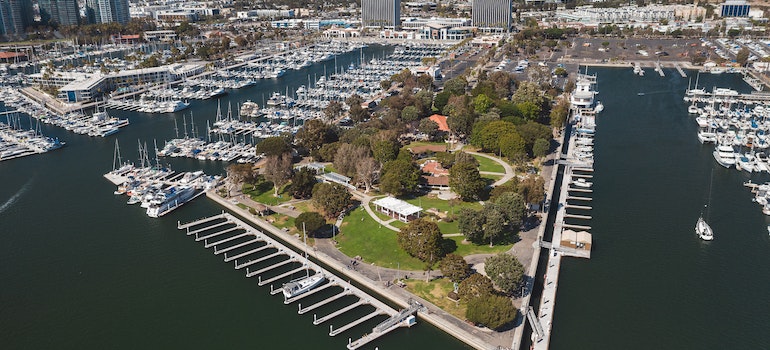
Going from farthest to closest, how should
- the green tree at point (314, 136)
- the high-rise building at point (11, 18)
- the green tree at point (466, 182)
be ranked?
the high-rise building at point (11, 18) → the green tree at point (314, 136) → the green tree at point (466, 182)

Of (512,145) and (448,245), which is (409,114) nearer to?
(512,145)

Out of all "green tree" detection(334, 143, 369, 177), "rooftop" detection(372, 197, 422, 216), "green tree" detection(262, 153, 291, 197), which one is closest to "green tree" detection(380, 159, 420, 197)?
"rooftop" detection(372, 197, 422, 216)

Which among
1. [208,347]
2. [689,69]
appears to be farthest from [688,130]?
[208,347]

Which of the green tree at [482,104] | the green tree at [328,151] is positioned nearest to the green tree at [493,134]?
the green tree at [482,104]

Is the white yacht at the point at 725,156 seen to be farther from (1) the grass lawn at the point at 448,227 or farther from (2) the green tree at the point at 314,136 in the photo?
(2) the green tree at the point at 314,136

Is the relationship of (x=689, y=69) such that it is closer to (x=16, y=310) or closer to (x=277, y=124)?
(x=277, y=124)

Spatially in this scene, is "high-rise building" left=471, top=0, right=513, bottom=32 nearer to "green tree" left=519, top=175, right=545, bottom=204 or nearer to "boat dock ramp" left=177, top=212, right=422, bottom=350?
"green tree" left=519, top=175, right=545, bottom=204
